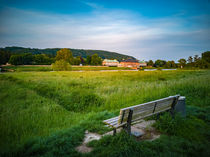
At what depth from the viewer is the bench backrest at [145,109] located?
359cm

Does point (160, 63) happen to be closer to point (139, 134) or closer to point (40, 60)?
point (40, 60)

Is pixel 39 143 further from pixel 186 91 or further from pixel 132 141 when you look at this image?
pixel 186 91

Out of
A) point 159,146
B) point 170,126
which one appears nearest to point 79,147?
point 159,146

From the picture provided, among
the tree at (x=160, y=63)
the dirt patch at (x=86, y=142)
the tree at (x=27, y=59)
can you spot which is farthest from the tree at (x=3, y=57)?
the tree at (x=160, y=63)

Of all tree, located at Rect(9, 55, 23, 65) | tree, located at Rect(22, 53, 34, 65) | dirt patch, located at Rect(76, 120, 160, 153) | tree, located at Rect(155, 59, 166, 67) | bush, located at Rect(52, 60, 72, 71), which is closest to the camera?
dirt patch, located at Rect(76, 120, 160, 153)

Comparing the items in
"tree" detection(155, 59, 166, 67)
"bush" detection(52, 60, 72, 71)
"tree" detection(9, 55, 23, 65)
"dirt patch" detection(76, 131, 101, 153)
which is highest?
"tree" detection(155, 59, 166, 67)

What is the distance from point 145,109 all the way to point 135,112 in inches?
19.1

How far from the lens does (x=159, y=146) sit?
Result: 3.49 meters

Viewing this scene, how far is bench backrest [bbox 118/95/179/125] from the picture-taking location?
3.59 meters

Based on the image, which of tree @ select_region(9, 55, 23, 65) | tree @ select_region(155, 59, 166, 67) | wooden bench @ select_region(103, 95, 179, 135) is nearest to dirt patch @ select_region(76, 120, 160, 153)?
wooden bench @ select_region(103, 95, 179, 135)

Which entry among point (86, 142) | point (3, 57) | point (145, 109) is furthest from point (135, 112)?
point (3, 57)

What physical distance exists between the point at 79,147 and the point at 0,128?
3613 millimetres

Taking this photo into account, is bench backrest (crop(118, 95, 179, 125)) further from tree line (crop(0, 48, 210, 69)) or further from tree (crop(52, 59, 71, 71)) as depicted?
tree line (crop(0, 48, 210, 69))

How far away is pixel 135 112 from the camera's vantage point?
12.5ft
